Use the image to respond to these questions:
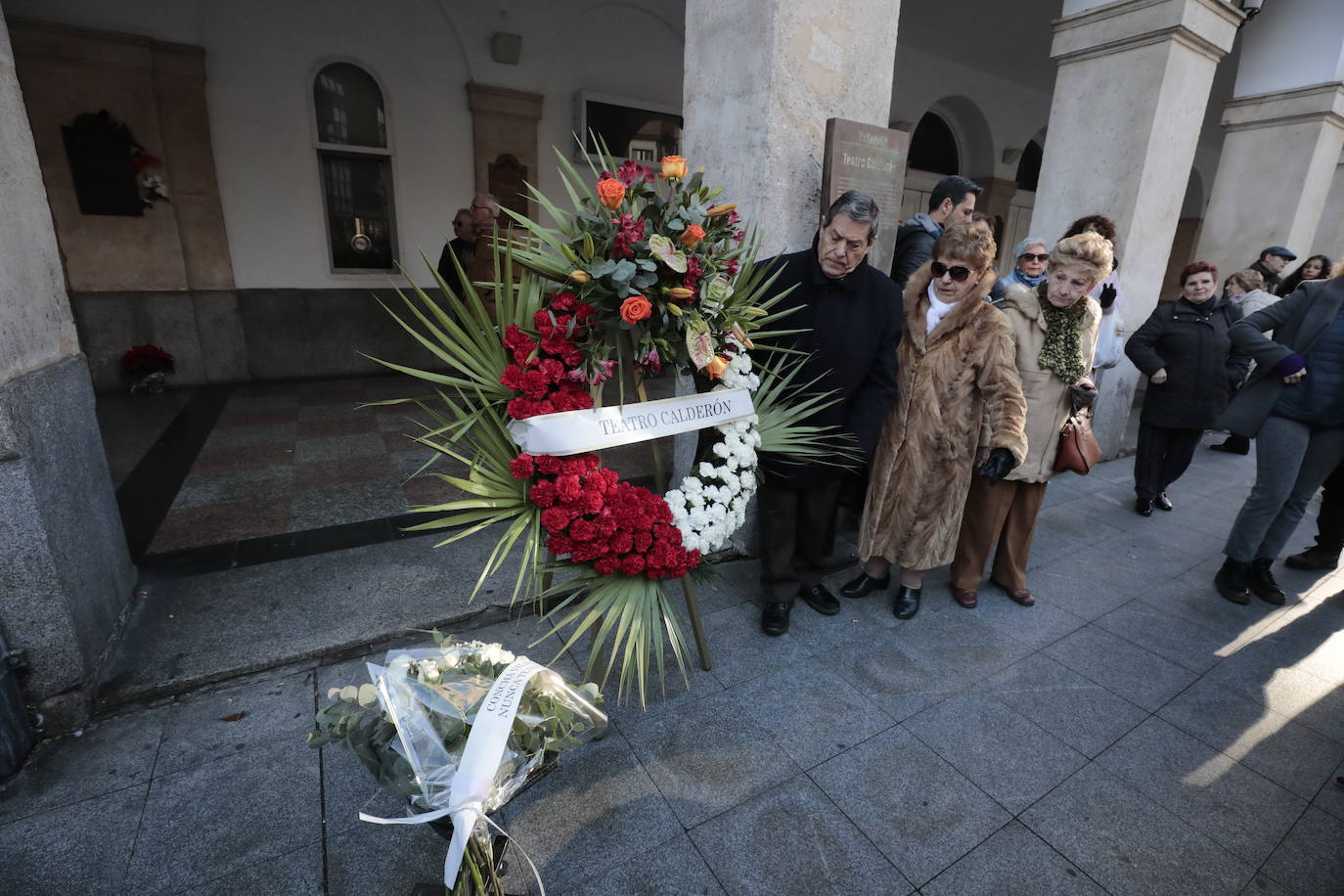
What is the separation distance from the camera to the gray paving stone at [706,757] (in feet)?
6.95

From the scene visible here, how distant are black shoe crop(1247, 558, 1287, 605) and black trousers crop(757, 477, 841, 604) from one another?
8.59 feet

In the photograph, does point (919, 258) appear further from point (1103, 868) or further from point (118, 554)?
point (118, 554)

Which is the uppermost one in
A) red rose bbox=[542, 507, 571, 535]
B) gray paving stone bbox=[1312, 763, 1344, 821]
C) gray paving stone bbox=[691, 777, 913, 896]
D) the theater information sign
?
the theater information sign

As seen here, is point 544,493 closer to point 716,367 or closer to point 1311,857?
point 716,367

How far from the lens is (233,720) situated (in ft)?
7.66

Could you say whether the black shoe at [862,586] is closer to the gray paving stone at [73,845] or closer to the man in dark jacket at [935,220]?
Answer: the man in dark jacket at [935,220]

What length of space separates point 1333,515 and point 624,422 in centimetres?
477

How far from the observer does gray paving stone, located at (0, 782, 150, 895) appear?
1748mm

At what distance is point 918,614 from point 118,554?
3.78 m

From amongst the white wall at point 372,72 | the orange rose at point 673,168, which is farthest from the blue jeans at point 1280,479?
the white wall at point 372,72

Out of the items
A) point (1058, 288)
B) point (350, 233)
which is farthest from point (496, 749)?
point (350, 233)

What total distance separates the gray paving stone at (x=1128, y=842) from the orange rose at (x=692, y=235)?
7.09ft

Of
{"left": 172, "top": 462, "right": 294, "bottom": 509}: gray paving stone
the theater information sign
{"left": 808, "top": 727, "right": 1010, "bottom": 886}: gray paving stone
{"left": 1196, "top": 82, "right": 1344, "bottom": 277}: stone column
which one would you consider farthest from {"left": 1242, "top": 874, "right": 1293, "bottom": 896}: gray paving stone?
{"left": 1196, "top": 82, "right": 1344, "bottom": 277}: stone column

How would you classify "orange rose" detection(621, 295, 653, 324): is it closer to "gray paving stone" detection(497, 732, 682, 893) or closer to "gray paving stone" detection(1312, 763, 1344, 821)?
"gray paving stone" detection(497, 732, 682, 893)
